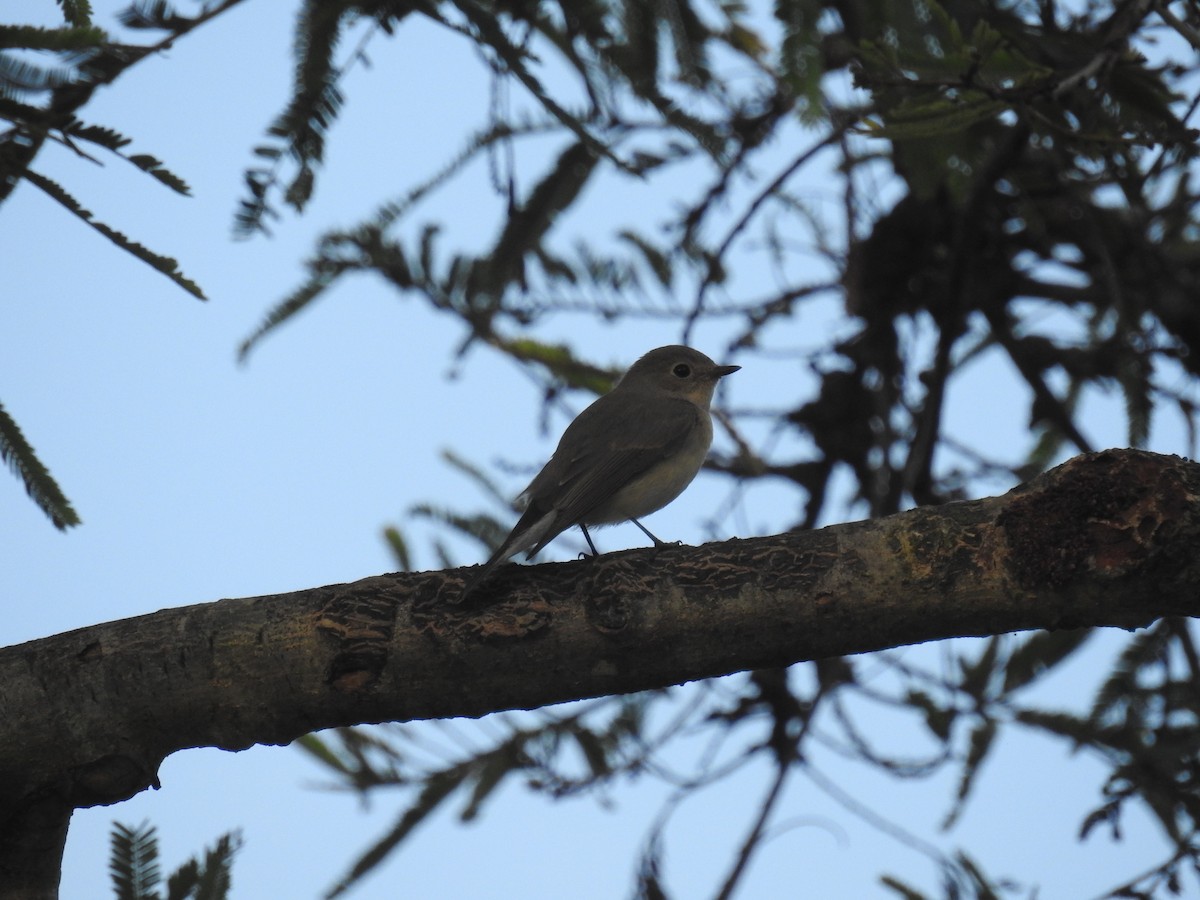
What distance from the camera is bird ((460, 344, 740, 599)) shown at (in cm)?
477

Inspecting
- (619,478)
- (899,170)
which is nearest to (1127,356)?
(899,170)

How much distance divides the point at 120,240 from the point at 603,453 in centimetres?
264

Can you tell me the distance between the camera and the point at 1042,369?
6.17 metres

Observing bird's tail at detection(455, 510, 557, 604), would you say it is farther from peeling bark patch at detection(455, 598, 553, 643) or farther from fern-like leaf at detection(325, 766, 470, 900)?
fern-like leaf at detection(325, 766, 470, 900)

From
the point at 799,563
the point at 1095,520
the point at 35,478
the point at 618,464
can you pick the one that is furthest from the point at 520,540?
the point at 1095,520

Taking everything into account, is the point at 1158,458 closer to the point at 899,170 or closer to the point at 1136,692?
the point at 1136,692

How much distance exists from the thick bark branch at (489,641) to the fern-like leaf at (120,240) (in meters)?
0.92

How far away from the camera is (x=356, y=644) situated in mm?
3215

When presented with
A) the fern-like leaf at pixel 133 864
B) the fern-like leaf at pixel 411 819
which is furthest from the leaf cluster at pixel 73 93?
the fern-like leaf at pixel 411 819

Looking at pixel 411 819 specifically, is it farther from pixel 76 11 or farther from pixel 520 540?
pixel 76 11

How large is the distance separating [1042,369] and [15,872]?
4.91 meters

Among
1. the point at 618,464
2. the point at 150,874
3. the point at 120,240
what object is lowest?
the point at 150,874

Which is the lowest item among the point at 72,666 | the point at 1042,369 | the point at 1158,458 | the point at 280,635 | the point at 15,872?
the point at 15,872

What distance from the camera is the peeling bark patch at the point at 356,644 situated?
126 inches
